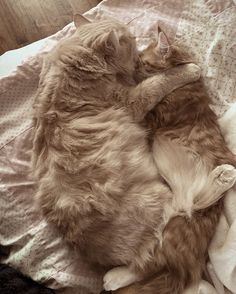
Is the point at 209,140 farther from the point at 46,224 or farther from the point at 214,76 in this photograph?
the point at 46,224

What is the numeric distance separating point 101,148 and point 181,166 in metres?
0.34

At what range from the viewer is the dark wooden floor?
8.38 ft

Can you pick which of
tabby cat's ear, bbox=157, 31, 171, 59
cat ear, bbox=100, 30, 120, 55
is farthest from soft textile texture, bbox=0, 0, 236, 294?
cat ear, bbox=100, 30, 120, 55

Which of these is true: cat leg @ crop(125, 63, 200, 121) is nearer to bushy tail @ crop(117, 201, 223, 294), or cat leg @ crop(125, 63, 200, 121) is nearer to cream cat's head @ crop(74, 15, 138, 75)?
cream cat's head @ crop(74, 15, 138, 75)

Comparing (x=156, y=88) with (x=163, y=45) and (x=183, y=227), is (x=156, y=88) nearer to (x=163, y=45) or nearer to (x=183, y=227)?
(x=163, y=45)

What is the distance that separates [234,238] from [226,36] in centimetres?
97

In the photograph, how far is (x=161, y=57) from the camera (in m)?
1.94

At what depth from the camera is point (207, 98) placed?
1899 mm

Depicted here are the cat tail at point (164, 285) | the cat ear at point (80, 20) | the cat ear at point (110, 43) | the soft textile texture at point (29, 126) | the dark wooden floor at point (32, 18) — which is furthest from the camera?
the dark wooden floor at point (32, 18)

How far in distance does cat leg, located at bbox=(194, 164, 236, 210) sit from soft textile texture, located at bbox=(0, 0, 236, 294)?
2.7 inches

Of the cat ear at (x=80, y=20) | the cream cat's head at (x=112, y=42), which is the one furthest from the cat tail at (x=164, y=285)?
the cat ear at (x=80, y=20)

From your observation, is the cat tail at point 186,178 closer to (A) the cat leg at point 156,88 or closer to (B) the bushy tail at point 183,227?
(B) the bushy tail at point 183,227

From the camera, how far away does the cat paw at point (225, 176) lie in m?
1.66

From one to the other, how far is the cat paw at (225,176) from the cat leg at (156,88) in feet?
1.40
